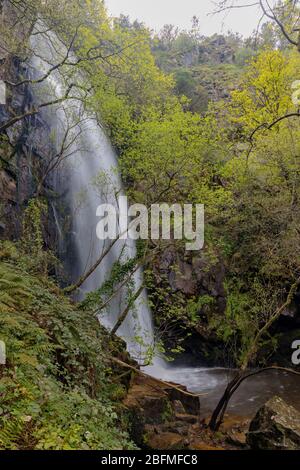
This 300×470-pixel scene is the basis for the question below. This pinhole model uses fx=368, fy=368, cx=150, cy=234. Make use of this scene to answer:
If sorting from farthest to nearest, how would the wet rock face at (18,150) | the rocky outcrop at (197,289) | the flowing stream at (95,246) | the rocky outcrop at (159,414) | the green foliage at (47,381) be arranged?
the rocky outcrop at (197,289)
the flowing stream at (95,246)
the wet rock face at (18,150)
the rocky outcrop at (159,414)
the green foliage at (47,381)

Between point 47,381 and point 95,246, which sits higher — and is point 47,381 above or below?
below

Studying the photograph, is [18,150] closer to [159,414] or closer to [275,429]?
[159,414]

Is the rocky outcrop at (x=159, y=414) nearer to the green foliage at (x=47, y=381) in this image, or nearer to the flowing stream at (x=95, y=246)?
the green foliage at (x=47, y=381)

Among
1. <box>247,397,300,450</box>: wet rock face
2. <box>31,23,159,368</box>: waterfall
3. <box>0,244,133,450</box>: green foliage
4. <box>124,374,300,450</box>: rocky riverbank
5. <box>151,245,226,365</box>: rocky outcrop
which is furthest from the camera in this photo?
<box>151,245,226,365</box>: rocky outcrop

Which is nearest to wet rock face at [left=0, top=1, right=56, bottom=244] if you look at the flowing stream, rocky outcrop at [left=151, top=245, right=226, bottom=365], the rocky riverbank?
the flowing stream

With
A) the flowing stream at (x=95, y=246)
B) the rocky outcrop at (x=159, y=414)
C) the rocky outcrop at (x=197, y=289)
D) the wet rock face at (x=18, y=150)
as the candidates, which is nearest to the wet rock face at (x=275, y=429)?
the rocky outcrop at (x=159, y=414)

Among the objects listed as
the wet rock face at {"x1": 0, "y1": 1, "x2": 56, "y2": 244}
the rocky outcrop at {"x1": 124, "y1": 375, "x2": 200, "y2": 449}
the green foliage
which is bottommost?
the rocky outcrop at {"x1": 124, "y1": 375, "x2": 200, "y2": 449}

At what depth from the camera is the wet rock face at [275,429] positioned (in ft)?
24.8

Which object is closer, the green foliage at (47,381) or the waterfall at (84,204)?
the green foliage at (47,381)


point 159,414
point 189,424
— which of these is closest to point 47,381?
point 159,414

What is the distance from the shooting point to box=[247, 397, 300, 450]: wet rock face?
7562 millimetres

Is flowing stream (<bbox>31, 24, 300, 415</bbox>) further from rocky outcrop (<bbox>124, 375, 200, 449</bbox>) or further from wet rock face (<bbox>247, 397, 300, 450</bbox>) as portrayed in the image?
wet rock face (<bbox>247, 397, 300, 450</bbox>)

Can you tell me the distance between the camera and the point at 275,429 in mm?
7812

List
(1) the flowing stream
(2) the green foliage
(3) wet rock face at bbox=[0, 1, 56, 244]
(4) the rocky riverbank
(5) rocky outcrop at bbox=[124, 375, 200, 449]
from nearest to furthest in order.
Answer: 1. (2) the green foliage
2. (4) the rocky riverbank
3. (5) rocky outcrop at bbox=[124, 375, 200, 449]
4. (3) wet rock face at bbox=[0, 1, 56, 244]
5. (1) the flowing stream
